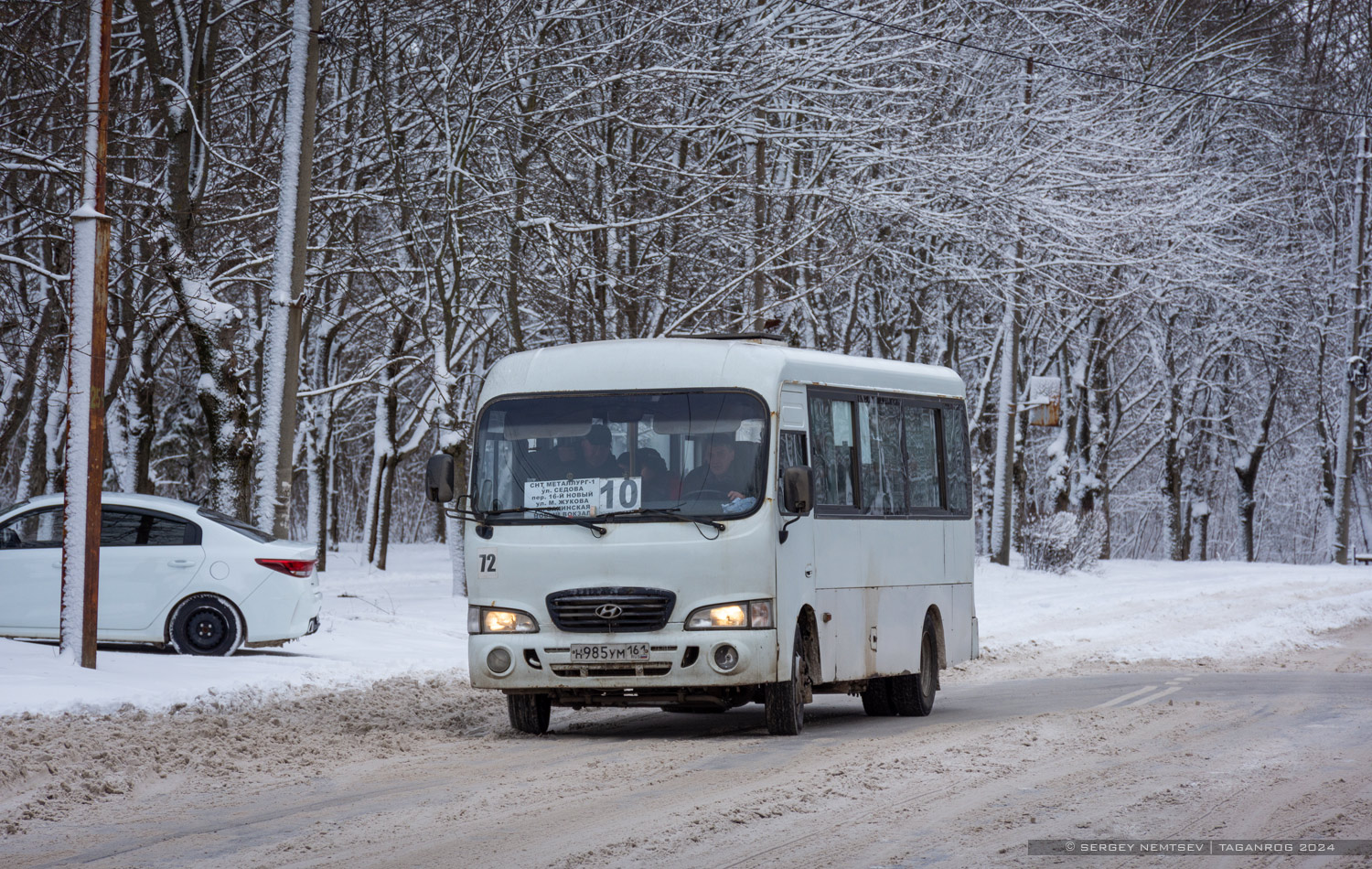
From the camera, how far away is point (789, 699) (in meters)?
11.9

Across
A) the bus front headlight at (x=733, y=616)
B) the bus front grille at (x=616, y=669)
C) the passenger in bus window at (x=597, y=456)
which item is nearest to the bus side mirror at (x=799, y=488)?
the bus front headlight at (x=733, y=616)

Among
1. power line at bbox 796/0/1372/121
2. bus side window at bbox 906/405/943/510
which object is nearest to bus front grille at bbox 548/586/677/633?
bus side window at bbox 906/405/943/510

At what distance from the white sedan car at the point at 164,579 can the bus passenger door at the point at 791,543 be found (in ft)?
21.0

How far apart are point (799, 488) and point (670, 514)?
89 cm

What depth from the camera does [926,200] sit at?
1061 inches

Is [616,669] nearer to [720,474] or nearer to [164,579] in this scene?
[720,474]

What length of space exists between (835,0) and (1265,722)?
16379 mm

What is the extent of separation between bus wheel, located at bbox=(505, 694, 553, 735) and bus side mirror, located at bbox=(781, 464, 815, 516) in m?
2.29

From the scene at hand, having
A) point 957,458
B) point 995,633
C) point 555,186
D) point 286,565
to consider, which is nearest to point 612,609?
point 957,458

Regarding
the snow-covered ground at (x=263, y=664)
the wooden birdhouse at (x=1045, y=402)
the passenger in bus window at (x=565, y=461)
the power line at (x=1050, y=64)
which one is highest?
the power line at (x=1050, y=64)

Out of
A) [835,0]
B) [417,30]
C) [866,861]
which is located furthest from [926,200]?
[866,861]

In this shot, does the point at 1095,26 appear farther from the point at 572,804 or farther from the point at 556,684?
the point at 572,804

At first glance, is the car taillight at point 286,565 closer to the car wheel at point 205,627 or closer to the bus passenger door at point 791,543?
the car wheel at point 205,627

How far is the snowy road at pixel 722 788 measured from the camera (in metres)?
7.46
